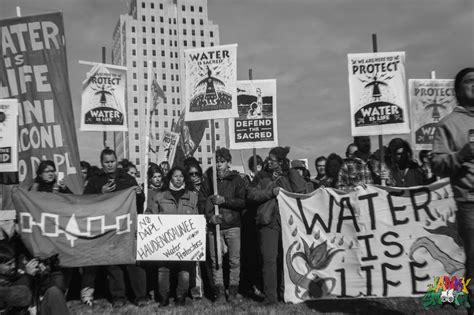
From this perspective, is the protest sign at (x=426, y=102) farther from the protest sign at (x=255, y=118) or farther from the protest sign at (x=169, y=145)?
the protest sign at (x=169, y=145)

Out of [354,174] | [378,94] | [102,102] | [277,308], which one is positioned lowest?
[277,308]

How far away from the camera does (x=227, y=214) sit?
22.1 feet

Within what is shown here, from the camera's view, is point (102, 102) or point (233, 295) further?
point (102, 102)

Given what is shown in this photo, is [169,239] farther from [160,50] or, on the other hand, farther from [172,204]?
[160,50]

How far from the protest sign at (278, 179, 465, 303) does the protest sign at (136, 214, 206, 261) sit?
1.25 meters

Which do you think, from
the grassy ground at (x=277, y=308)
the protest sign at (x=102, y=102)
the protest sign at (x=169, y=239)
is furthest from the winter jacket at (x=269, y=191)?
the protest sign at (x=102, y=102)

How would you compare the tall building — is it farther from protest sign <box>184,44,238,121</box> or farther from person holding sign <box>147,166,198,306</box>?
person holding sign <box>147,166,198,306</box>

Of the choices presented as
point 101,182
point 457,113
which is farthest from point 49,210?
point 457,113

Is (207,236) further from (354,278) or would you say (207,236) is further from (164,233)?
(354,278)

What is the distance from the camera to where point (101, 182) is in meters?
6.97

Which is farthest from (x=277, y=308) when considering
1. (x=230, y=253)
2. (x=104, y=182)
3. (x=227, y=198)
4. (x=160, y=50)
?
(x=160, y=50)

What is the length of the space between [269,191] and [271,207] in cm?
23

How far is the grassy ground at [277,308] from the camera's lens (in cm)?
568

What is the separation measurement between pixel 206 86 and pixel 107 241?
2.78 m
